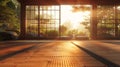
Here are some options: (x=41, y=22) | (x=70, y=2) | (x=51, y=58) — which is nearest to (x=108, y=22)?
(x=70, y=2)

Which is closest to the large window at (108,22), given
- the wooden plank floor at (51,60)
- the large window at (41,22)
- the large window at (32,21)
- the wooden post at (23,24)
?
the large window at (41,22)

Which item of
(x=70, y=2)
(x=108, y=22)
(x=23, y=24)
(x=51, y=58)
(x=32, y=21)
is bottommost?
(x=51, y=58)

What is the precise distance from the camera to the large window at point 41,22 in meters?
48.3

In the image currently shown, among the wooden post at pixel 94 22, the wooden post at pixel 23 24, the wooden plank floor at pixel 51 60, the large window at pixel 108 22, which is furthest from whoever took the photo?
the large window at pixel 108 22

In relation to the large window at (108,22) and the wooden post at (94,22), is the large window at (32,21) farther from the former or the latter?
the large window at (108,22)

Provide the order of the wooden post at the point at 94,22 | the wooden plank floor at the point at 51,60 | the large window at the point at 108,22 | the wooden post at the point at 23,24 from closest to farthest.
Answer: the wooden plank floor at the point at 51,60 → the wooden post at the point at 23,24 → the wooden post at the point at 94,22 → the large window at the point at 108,22

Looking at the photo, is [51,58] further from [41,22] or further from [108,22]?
[108,22]

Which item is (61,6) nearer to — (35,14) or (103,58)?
(35,14)

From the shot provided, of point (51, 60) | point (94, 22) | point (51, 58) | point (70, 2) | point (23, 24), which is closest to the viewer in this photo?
point (51, 60)

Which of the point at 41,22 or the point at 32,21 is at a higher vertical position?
the point at 32,21

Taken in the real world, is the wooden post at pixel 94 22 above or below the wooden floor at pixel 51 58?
above

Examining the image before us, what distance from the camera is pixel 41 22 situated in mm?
48625

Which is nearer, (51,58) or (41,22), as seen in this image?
(51,58)

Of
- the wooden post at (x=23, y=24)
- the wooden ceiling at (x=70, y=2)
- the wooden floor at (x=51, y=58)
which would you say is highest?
the wooden ceiling at (x=70, y=2)
